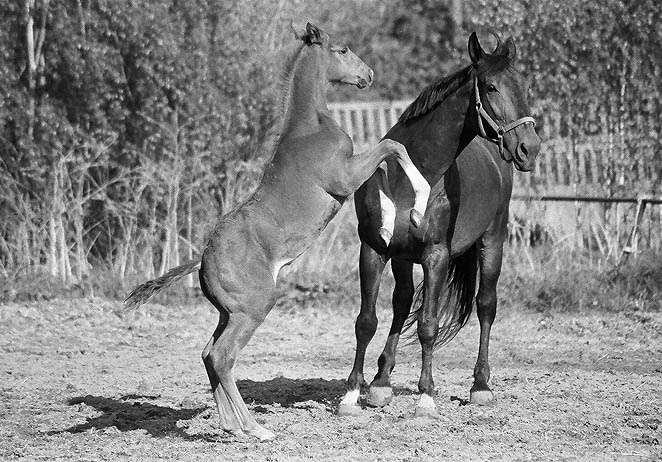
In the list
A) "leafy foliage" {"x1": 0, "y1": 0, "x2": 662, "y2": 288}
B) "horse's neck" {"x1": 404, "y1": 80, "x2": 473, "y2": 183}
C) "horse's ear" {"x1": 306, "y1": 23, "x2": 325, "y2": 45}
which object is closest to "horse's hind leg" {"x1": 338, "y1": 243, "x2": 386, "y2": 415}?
"horse's neck" {"x1": 404, "y1": 80, "x2": 473, "y2": 183}

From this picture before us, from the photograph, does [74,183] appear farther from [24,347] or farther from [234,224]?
[234,224]

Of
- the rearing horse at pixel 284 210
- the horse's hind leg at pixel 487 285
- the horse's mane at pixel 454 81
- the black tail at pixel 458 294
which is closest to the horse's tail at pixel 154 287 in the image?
the rearing horse at pixel 284 210

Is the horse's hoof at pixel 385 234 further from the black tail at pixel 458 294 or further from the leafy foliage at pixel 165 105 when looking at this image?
the leafy foliage at pixel 165 105

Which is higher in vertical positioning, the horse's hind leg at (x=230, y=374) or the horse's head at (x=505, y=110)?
the horse's head at (x=505, y=110)

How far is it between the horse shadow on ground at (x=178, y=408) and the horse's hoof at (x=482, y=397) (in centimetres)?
60

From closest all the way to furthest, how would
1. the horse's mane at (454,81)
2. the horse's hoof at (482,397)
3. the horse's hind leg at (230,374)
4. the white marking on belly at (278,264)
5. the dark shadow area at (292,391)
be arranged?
the horse's hind leg at (230,374), the white marking on belly at (278,264), the horse's mane at (454,81), the horse's hoof at (482,397), the dark shadow area at (292,391)

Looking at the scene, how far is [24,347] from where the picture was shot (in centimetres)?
998

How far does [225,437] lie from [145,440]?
0.49 metres

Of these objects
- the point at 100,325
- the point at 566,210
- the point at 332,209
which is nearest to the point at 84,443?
the point at 332,209

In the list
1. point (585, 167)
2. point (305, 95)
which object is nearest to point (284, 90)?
point (305, 95)

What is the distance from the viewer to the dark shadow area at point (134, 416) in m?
6.87

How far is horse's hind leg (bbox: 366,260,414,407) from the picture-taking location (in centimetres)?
755

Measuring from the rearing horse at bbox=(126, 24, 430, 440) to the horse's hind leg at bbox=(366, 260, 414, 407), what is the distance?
34.9 inches

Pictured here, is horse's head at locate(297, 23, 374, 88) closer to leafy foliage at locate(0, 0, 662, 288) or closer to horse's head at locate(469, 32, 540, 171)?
horse's head at locate(469, 32, 540, 171)
